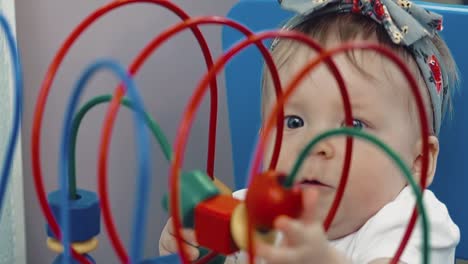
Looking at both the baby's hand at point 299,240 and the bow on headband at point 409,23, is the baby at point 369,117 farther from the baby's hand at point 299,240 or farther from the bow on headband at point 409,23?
the baby's hand at point 299,240

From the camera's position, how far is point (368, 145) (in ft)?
2.24

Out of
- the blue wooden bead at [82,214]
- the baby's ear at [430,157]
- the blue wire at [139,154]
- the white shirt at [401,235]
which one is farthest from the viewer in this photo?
the baby's ear at [430,157]

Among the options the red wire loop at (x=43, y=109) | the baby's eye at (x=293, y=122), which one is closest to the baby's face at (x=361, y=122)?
the baby's eye at (x=293, y=122)

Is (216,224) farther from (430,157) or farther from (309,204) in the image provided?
(430,157)

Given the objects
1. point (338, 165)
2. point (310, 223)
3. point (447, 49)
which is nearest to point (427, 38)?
point (447, 49)

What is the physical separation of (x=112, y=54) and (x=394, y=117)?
18.1 inches

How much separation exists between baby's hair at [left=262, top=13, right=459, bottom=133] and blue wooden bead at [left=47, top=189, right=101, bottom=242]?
0.36m

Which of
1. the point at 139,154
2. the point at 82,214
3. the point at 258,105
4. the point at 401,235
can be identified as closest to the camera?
the point at 139,154

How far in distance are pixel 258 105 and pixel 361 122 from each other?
22 cm

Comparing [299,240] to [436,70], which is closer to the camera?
[299,240]

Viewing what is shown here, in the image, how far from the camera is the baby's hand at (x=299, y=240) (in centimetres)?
33

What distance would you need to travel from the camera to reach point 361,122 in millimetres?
695

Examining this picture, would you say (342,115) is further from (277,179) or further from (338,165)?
(277,179)

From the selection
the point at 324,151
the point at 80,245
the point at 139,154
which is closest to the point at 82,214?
the point at 80,245
